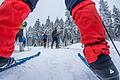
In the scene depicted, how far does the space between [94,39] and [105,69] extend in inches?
9.6

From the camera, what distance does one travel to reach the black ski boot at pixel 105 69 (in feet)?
5.51

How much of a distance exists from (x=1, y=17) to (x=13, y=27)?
4.3 inches

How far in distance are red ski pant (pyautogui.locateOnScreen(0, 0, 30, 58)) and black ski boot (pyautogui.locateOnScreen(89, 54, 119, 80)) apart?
623 millimetres

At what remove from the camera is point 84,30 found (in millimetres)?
1856

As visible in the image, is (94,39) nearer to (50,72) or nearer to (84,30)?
(84,30)

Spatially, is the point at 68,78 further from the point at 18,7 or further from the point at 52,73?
the point at 18,7

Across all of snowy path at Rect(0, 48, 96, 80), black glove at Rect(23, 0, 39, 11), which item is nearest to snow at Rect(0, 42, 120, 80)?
snowy path at Rect(0, 48, 96, 80)

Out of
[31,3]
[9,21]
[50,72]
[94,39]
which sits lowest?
[50,72]

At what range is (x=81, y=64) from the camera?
8.52 ft

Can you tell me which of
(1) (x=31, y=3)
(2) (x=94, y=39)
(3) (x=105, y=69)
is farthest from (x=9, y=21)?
(3) (x=105, y=69)

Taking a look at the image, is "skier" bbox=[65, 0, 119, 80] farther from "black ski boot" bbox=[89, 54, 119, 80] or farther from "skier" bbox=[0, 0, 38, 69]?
"skier" bbox=[0, 0, 38, 69]

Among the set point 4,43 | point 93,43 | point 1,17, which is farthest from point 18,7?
point 93,43

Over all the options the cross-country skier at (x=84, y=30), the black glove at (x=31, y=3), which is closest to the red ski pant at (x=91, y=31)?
the cross-country skier at (x=84, y=30)

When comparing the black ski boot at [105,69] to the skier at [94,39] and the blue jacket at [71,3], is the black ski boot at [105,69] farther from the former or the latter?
the blue jacket at [71,3]
